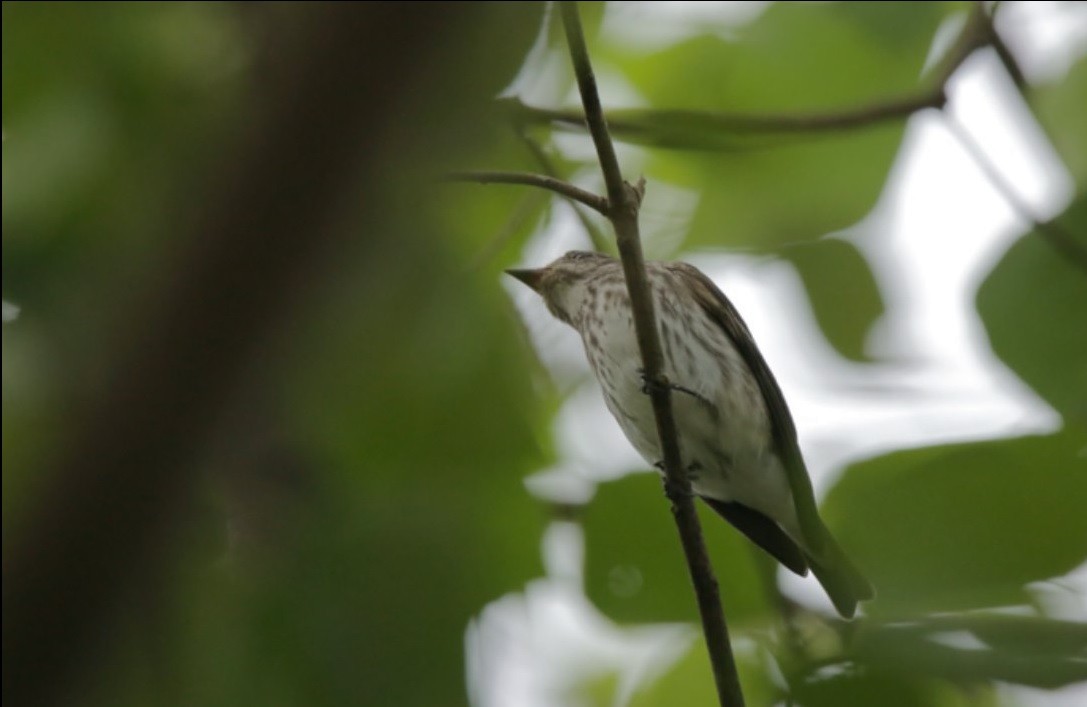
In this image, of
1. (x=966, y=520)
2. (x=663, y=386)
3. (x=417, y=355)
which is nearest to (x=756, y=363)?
(x=663, y=386)

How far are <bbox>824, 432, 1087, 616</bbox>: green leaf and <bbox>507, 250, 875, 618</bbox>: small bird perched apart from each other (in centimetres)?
198

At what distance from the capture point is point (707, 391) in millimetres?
5098

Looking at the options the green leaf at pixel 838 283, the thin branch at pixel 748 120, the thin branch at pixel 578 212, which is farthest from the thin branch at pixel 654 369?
the green leaf at pixel 838 283

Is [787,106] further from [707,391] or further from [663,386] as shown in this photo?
[707,391]

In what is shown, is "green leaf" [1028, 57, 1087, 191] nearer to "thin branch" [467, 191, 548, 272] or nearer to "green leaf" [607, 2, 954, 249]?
"green leaf" [607, 2, 954, 249]

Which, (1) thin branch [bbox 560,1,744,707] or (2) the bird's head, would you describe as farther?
(2) the bird's head

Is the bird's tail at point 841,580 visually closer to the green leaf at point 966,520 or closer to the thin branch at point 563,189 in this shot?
the green leaf at point 966,520

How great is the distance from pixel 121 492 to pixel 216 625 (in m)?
0.88

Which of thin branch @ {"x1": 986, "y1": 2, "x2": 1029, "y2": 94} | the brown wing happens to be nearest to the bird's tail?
the brown wing

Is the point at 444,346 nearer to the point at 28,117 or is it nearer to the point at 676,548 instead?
the point at 28,117

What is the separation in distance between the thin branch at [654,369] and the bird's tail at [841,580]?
0.31m

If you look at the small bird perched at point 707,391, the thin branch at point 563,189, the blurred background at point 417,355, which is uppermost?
the small bird perched at point 707,391

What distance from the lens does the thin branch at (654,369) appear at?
287 centimetres

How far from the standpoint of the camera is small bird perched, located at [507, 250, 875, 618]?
16.0 feet
